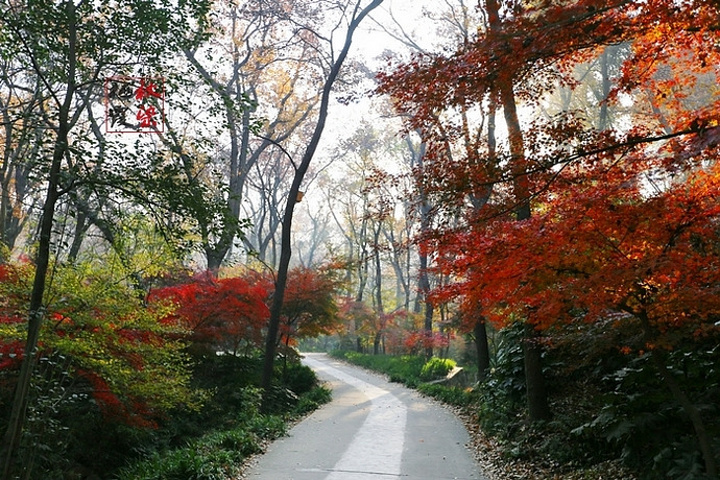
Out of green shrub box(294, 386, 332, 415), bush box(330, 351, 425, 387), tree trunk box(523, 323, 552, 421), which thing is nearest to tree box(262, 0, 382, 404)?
green shrub box(294, 386, 332, 415)

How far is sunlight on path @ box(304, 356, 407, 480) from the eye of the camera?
747cm

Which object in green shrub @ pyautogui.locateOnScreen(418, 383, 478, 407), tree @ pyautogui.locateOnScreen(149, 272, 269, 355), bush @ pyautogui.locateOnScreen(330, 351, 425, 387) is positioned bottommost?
green shrub @ pyautogui.locateOnScreen(418, 383, 478, 407)

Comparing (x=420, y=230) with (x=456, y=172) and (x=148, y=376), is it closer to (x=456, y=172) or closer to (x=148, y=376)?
(x=456, y=172)

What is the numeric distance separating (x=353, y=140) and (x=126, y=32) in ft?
80.2

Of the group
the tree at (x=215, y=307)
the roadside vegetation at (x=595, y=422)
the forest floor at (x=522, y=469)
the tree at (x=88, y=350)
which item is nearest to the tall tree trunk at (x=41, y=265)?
the tree at (x=88, y=350)

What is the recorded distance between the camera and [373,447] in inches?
363

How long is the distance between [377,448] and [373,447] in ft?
0.33

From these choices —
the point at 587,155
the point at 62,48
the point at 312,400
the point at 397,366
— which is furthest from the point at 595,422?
the point at 397,366

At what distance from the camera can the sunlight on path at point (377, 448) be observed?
24.5 ft

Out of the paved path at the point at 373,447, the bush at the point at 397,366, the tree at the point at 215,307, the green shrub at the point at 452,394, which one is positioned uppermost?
the tree at the point at 215,307

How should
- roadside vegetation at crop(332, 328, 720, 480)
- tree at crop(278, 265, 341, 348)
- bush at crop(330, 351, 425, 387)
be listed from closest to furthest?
1. roadside vegetation at crop(332, 328, 720, 480)
2. tree at crop(278, 265, 341, 348)
3. bush at crop(330, 351, 425, 387)

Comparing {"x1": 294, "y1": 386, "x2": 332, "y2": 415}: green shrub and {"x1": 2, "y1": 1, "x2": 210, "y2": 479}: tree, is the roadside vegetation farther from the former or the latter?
{"x1": 2, "y1": 1, "x2": 210, "y2": 479}: tree

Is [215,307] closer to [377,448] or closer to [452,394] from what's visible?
[377,448]

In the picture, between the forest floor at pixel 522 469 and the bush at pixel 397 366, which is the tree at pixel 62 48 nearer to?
the forest floor at pixel 522 469
